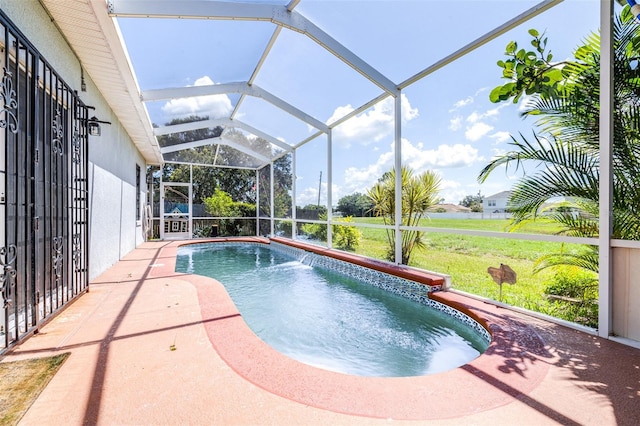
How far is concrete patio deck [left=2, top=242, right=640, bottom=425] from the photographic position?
1633 mm

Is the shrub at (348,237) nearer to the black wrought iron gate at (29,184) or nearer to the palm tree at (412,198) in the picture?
the palm tree at (412,198)

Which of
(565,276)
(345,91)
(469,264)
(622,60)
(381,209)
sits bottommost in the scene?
(469,264)

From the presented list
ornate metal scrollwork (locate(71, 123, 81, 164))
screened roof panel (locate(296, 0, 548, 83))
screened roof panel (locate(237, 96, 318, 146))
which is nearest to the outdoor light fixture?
ornate metal scrollwork (locate(71, 123, 81, 164))

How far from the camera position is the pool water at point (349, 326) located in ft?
9.59

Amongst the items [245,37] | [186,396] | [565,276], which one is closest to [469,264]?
[565,276]

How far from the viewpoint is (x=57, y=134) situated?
3131mm

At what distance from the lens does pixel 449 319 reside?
3.86 metres

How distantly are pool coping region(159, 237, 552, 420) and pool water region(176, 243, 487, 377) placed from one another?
1.83 ft

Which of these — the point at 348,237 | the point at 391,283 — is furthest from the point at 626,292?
the point at 348,237

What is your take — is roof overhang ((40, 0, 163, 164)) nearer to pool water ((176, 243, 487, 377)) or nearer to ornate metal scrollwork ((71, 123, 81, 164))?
ornate metal scrollwork ((71, 123, 81, 164))

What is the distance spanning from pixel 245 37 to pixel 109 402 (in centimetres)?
514

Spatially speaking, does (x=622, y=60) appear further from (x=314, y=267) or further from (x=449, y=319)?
(x=314, y=267)

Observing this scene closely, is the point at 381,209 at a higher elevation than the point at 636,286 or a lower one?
higher

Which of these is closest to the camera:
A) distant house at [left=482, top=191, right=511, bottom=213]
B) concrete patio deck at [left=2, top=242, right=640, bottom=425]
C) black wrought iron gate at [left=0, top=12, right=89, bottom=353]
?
concrete patio deck at [left=2, top=242, right=640, bottom=425]
